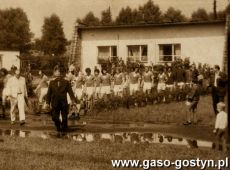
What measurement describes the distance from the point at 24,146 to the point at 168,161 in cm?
414

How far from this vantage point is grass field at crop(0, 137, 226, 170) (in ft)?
31.8

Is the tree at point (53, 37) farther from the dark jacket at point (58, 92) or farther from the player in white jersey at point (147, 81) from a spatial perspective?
the dark jacket at point (58, 92)

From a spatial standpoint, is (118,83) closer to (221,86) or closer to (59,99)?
(221,86)

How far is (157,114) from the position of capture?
18297 mm

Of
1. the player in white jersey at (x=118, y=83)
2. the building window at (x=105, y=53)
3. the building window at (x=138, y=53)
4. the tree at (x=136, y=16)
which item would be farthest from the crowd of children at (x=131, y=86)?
the tree at (x=136, y=16)

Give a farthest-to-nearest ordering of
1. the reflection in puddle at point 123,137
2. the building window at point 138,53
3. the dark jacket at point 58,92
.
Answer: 1. the building window at point 138,53
2. the dark jacket at point 58,92
3. the reflection in puddle at point 123,137

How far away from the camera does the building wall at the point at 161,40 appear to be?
30.3 m

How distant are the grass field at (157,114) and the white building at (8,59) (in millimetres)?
20671

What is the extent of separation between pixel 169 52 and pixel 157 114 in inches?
561

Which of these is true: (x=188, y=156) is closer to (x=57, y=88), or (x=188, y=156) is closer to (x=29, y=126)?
(x=57, y=88)

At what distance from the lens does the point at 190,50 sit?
30906mm

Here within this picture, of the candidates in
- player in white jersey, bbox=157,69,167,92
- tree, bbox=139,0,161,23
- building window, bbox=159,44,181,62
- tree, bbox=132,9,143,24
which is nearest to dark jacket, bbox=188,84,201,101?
player in white jersey, bbox=157,69,167,92

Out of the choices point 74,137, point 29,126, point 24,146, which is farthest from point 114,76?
point 24,146

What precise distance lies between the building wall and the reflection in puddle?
56.9 ft
